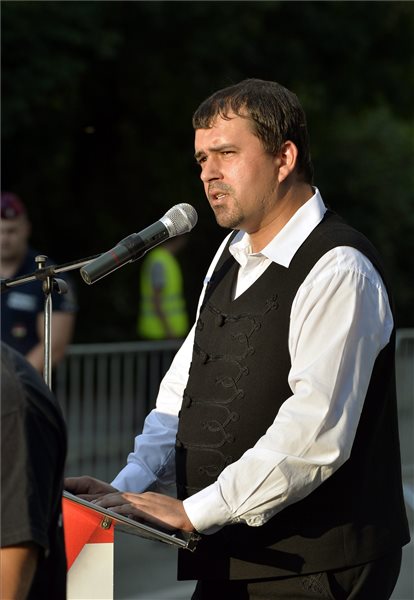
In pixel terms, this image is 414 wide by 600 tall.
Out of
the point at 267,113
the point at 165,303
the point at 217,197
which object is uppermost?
the point at 267,113

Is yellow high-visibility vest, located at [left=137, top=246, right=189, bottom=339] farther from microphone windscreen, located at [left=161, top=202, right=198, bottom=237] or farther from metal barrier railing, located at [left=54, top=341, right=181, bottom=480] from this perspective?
microphone windscreen, located at [left=161, top=202, right=198, bottom=237]

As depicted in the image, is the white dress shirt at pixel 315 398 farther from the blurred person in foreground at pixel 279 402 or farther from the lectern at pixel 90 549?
the lectern at pixel 90 549

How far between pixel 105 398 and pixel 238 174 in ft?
17.4

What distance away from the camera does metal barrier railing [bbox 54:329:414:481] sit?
8016 millimetres

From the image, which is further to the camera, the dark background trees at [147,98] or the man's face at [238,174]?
the dark background trees at [147,98]

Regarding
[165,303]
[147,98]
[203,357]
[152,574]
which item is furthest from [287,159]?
[147,98]

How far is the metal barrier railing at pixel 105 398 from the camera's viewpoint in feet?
26.3

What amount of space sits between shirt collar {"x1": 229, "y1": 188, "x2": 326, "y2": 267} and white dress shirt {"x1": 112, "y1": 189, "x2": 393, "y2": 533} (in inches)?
4.8

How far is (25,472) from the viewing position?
1.98 m

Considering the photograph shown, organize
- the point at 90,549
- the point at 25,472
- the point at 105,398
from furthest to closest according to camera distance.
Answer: the point at 105,398 → the point at 90,549 → the point at 25,472

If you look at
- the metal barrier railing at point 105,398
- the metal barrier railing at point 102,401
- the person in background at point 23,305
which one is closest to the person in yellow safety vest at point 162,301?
the metal barrier railing at point 105,398

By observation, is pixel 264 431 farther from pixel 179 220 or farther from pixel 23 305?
pixel 23 305

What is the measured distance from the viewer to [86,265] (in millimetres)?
2816

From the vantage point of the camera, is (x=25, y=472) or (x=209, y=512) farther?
(x=209, y=512)
